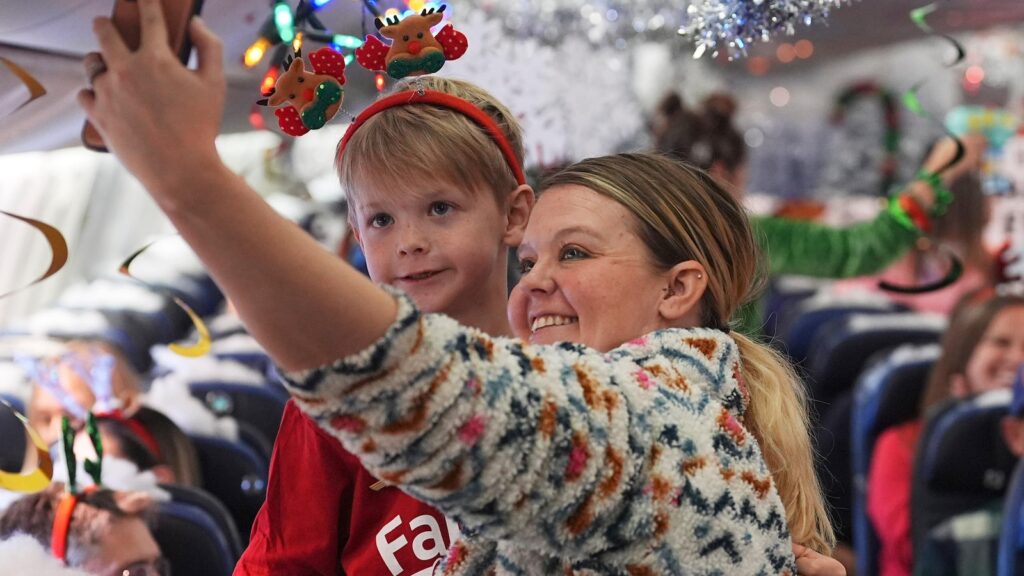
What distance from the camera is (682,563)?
80 centimetres

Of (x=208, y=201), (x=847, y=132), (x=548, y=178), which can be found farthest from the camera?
(x=847, y=132)

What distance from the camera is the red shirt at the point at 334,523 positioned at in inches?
50.1

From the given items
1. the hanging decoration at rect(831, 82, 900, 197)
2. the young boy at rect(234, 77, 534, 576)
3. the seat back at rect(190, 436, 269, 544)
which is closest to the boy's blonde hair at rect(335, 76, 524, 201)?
the young boy at rect(234, 77, 534, 576)

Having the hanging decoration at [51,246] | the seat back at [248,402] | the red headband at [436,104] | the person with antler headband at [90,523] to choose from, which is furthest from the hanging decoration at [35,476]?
the red headband at [436,104]

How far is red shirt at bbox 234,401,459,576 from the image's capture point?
4.18 feet

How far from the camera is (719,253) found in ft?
3.50

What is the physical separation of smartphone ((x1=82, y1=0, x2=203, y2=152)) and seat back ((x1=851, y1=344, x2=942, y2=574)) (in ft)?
10.1

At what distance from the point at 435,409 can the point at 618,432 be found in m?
0.13

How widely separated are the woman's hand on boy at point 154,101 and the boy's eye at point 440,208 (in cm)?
68

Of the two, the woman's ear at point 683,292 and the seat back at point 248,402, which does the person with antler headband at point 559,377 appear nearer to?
the woman's ear at point 683,292

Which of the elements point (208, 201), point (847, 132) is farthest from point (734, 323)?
point (847, 132)

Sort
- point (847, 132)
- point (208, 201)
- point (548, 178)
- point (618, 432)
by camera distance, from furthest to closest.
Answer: point (847, 132), point (548, 178), point (618, 432), point (208, 201)

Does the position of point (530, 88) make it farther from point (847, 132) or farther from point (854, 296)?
point (847, 132)

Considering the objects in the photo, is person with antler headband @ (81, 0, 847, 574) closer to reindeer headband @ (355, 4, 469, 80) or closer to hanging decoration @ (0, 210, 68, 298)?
reindeer headband @ (355, 4, 469, 80)
